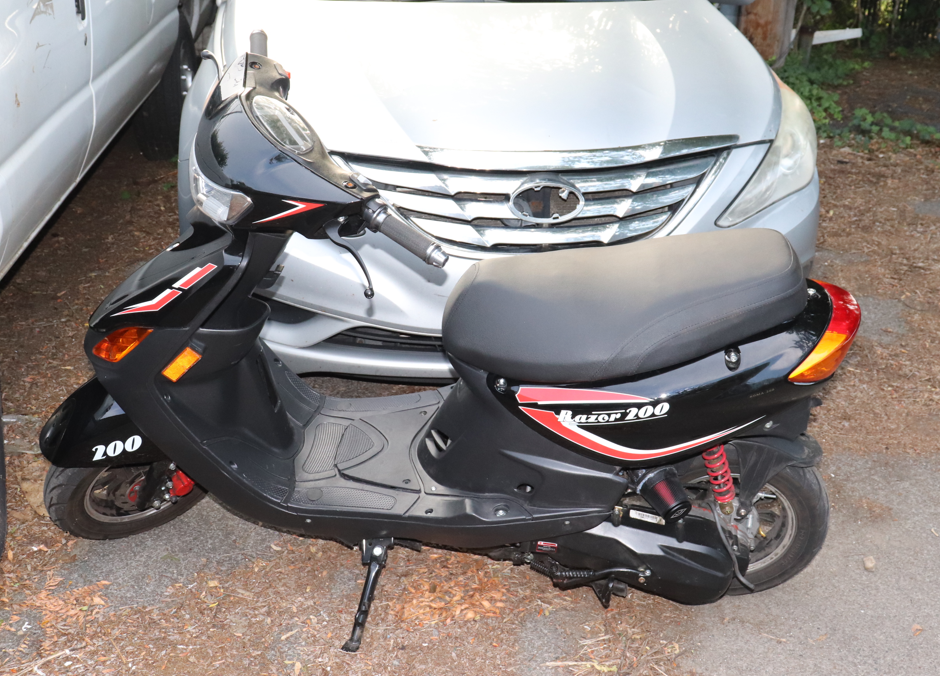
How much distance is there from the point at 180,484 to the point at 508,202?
138 cm

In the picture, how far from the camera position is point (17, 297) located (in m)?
4.09

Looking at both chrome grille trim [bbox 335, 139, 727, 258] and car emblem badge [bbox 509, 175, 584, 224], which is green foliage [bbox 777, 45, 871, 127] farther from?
car emblem badge [bbox 509, 175, 584, 224]

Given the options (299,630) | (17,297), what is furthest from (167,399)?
(17,297)

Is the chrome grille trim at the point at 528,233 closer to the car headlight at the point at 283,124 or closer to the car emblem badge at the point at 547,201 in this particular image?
the car emblem badge at the point at 547,201

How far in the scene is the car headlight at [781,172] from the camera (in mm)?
2941

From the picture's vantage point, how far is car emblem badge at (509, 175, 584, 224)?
9.08 feet

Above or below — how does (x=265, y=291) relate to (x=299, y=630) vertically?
above

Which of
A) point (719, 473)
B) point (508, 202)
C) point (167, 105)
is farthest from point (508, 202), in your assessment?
point (167, 105)

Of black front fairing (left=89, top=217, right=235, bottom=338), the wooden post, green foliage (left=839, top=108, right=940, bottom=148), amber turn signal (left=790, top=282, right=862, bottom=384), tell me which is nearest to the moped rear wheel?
black front fairing (left=89, top=217, right=235, bottom=338)

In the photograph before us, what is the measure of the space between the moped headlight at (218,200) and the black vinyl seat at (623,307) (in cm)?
55

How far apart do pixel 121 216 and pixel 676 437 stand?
12.7 feet

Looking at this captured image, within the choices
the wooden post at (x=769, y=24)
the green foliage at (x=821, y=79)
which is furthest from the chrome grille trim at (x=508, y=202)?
the wooden post at (x=769, y=24)

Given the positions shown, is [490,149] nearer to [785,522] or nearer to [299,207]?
[299,207]

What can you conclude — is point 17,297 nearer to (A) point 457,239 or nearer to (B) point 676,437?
(A) point 457,239
